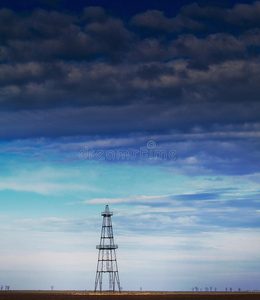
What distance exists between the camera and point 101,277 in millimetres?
112125

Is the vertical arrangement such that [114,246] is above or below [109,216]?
below

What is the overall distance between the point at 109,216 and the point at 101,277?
609 inches

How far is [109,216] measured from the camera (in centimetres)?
11119

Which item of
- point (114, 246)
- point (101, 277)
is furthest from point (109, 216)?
point (101, 277)

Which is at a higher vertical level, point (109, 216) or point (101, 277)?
point (109, 216)

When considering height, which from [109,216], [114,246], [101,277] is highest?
[109,216]

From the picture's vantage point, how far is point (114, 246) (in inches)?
4321

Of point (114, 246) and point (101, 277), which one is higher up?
point (114, 246)

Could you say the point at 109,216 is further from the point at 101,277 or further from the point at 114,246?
the point at 101,277

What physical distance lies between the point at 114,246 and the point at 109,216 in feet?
24.1
